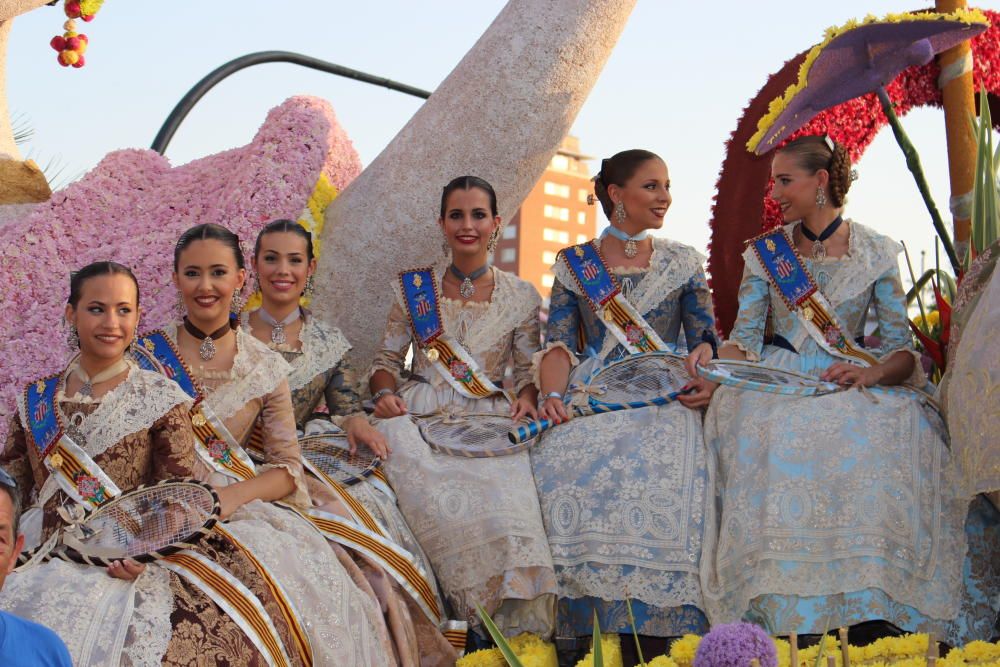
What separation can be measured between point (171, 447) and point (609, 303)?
1.84 m

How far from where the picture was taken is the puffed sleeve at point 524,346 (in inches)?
188

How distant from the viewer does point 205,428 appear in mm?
3893

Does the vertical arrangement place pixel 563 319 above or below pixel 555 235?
below

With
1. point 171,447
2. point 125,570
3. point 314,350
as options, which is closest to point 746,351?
point 314,350

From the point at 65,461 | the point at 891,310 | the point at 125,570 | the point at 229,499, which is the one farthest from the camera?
the point at 891,310

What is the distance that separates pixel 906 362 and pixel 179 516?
2.47m

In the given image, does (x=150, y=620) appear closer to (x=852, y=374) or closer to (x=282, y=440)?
(x=282, y=440)

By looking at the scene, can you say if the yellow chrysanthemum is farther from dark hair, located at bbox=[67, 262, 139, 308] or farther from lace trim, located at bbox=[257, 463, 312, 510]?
dark hair, located at bbox=[67, 262, 139, 308]

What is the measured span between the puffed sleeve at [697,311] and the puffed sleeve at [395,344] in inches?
43.6

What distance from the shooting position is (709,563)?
12.7 ft

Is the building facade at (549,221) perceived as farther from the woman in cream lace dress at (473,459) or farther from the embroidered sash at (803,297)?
the embroidered sash at (803,297)

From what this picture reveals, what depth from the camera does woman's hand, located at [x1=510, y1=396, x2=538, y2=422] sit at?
448 centimetres

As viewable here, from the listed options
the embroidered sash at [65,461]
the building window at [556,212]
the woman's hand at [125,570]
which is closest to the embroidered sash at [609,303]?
the embroidered sash at [65,461]

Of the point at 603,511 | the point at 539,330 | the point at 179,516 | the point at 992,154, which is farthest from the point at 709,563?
the point at 992,154
